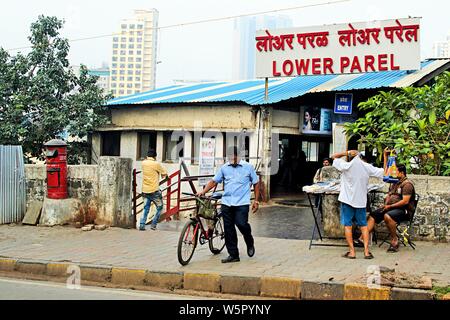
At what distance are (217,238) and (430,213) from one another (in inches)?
141

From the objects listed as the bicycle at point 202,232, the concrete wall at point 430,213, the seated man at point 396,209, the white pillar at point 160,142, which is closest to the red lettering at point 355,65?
the white pillar at point 160,142

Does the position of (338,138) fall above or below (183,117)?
below

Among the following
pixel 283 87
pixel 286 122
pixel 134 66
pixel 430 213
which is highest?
pixel 134 66

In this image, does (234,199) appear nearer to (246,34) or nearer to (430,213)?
(430,213)

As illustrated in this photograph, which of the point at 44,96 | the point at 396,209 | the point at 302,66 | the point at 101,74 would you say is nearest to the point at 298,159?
the point at 302,66

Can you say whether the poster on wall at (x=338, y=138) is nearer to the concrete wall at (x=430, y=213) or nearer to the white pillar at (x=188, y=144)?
the concrete wall at (x=430, y=213)

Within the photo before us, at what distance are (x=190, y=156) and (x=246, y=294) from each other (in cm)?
1100

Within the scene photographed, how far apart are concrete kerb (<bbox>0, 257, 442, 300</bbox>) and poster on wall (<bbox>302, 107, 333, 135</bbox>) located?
10480mm

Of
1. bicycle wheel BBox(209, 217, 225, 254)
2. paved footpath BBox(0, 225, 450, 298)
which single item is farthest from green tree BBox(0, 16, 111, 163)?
bicycle wheel BBox(209, 217, 225, 254)

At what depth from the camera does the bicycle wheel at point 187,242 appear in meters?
7.32

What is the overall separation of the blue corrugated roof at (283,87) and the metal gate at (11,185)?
6.53m

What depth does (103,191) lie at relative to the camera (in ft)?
35.0

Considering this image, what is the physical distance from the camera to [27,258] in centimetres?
815

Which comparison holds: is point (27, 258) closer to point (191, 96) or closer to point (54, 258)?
point (54, 258)
